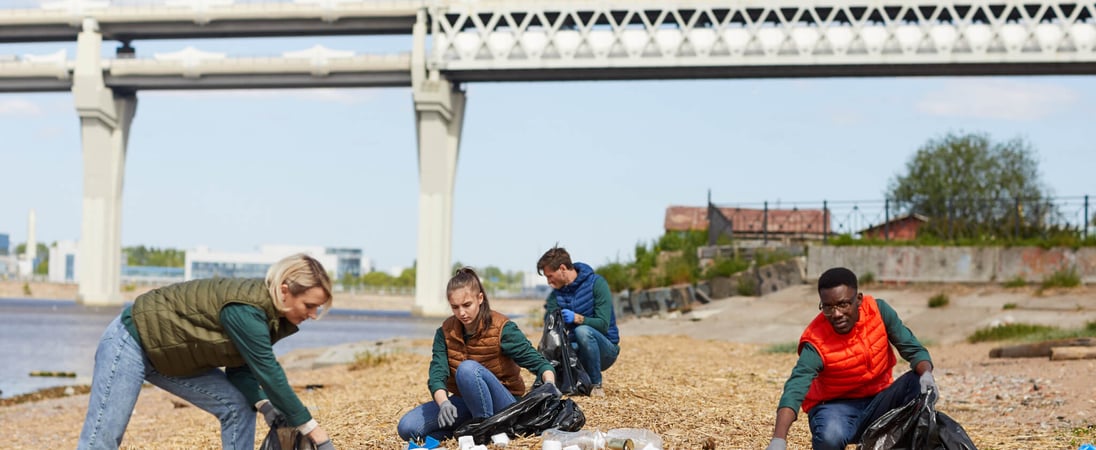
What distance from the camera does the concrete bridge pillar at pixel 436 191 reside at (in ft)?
159

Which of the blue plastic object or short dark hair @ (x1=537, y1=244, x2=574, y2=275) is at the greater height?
short dark hair @ (x1=537, y1=244, x2=574, y2=275)

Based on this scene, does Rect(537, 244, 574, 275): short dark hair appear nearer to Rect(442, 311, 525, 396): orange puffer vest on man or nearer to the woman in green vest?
Rect(442, 311, 525, 396): orange puffer vest on man

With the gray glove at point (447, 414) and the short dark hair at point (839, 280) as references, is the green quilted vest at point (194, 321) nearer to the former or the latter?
the gray glove at point (447, 414)

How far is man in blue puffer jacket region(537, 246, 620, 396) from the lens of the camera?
8258 mm

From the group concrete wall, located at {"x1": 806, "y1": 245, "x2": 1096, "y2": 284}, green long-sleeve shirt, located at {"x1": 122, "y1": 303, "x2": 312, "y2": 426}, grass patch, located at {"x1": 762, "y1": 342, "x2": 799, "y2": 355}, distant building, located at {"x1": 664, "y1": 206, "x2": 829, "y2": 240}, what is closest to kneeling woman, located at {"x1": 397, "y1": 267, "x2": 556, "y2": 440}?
green long-sleeve shirt, located at {"x1": 122, "y1": 303, "x2": 312, "y2": 426}

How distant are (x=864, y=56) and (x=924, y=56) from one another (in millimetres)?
2189

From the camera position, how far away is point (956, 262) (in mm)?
24188

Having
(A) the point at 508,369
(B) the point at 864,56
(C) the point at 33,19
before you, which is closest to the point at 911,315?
(A) the point at 508,369

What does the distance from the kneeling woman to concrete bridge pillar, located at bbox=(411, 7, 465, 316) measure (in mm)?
41924

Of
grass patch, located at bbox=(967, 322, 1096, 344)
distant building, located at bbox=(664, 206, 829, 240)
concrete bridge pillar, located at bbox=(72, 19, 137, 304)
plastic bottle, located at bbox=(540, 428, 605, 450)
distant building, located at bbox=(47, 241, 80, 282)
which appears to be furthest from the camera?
distant building, located at bbox=(47, 241, 80, 282)

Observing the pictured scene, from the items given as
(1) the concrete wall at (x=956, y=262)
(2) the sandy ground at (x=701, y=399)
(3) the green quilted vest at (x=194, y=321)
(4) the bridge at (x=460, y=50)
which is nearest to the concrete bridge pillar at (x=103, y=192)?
(4) the bridge at (x=460, y=50)

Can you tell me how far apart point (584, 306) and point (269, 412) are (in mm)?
3830

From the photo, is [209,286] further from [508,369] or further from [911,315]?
[911,315]

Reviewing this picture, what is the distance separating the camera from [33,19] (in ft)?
173
